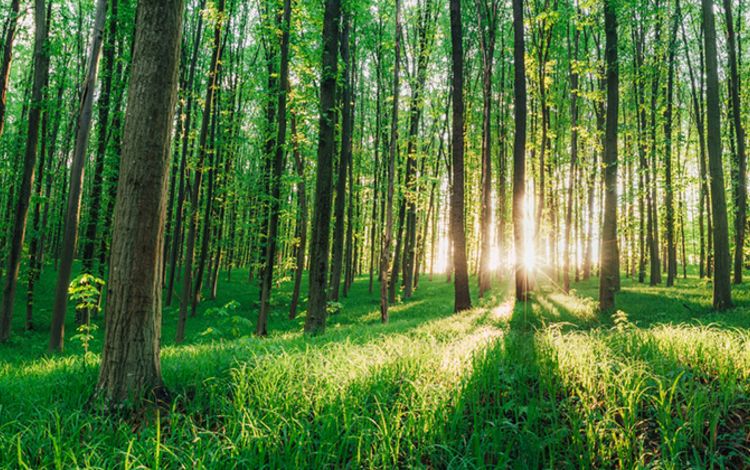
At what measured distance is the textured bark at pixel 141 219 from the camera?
3.32 metres

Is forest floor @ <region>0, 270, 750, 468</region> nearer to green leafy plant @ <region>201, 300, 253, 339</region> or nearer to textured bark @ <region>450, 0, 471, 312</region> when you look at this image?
green leafy plant @ <region>201, 300, 253, 339</region>

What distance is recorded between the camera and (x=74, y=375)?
4105mm

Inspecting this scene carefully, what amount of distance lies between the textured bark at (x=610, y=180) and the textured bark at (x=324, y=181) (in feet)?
25.8

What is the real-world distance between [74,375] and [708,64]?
49.6 feet

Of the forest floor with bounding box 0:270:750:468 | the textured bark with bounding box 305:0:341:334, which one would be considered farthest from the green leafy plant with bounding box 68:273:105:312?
the textured bark with bounding box 305:0:341:334

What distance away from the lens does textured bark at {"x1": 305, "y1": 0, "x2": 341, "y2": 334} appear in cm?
840

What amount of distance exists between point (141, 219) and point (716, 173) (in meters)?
12.9

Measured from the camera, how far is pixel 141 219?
11.0 ft

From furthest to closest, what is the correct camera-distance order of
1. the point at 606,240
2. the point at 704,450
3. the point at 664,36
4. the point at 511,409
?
the point at 664,36 < the point at 606,240 < the point at 511,409 < the point at 704,450

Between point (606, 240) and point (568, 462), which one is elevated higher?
point (606, 240)

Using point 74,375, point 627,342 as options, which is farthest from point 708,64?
point 74,375

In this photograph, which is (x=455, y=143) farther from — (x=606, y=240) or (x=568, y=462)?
(x=568, y=462)

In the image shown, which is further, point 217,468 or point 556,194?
point 556,194

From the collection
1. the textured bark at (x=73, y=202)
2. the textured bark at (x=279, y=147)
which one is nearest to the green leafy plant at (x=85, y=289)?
the textured bark at (x=73, y=202)
